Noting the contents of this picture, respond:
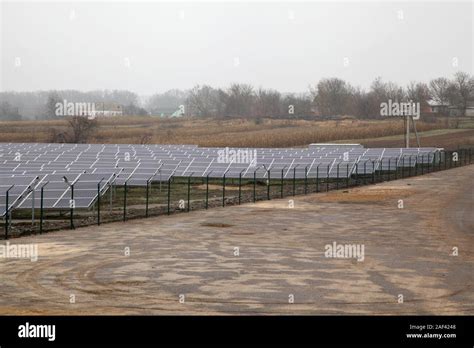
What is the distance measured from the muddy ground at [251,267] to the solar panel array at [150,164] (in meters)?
4.26

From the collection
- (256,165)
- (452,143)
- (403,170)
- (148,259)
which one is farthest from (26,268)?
(452,143)

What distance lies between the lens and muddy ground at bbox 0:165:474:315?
48.9 feet

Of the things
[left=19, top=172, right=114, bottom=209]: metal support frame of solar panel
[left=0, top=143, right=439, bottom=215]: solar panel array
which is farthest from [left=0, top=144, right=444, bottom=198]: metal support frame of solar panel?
[left=19, top=172, right=114, bottom=209]: metal support frame of solar panel

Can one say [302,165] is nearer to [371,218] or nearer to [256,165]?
[256,165]

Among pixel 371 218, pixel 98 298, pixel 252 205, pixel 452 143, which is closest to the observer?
pixel 98 298

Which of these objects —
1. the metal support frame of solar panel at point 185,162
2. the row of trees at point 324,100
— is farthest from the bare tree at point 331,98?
the metal support frame of solar panel at point 185,162

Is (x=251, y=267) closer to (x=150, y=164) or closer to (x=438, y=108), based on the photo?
(x=150, y=164)

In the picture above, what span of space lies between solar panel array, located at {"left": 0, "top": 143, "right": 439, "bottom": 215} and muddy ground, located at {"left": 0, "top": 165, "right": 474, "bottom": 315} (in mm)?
4265

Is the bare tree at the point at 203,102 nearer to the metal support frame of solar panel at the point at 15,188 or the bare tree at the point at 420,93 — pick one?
the bare tree at the point at 420,93

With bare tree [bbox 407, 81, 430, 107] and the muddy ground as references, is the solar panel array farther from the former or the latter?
bare tree [bbox 407, 81, 430, 107]

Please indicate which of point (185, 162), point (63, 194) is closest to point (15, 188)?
point (63, 194)

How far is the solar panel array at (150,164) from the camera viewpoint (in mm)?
31078
